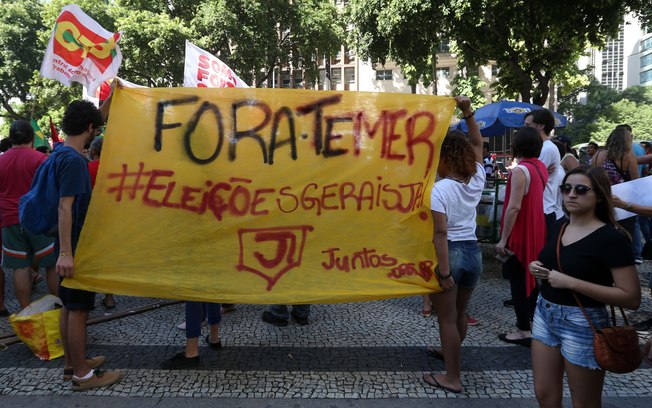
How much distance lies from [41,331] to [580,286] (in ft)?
11.8

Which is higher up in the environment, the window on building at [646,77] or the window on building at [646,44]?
the window on building at [646,44]

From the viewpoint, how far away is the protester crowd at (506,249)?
1.97 meters

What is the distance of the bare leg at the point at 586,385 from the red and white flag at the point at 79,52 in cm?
564

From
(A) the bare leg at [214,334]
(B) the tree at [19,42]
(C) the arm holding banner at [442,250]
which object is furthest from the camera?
(B) the tree at [19,42]

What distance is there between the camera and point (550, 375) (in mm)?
2088

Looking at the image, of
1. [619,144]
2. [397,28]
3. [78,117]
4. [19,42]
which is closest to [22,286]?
[78,117]

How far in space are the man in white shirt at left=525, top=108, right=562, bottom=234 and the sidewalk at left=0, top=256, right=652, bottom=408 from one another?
1.10 m

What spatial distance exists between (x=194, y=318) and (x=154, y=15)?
19.6 metres

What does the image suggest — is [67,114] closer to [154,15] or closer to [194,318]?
[194,318]

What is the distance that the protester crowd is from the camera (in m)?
1.97

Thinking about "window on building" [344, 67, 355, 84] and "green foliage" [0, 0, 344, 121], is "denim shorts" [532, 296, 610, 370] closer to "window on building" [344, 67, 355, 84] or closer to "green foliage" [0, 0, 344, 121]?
"green foliage" [0, 0, 344, 121]

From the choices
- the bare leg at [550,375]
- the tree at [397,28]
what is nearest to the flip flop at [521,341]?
the bare leg at [550,375]

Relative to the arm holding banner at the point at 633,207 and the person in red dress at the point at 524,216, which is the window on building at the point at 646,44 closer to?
the person in red dress at the point at 524,216

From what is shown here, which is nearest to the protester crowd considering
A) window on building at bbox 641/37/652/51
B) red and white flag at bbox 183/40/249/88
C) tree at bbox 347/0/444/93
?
red and white flag at bbox 183/40/249/88
